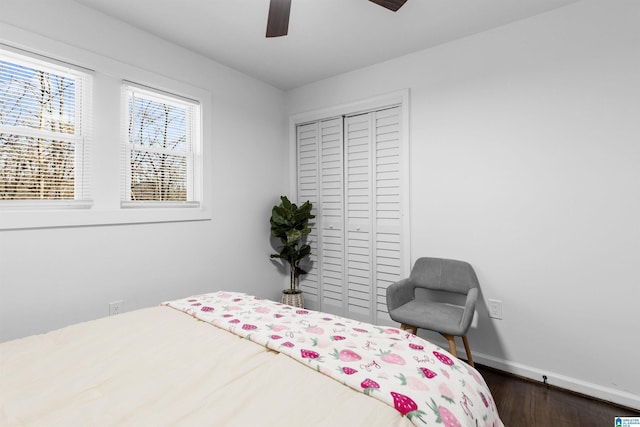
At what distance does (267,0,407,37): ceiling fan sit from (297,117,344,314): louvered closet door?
158cm

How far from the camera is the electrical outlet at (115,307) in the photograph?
230 centimetres

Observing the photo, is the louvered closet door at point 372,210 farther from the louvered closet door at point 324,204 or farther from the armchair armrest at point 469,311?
the armchair armrest at point 469,311

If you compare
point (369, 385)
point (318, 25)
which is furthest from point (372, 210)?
point (369, 385)

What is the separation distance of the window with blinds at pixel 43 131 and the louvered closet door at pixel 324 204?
2030mm

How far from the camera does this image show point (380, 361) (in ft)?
3.89

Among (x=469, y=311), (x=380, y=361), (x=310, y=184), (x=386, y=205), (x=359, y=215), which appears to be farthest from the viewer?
(x=310, y=184)

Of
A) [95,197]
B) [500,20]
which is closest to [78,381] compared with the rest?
[95,197]

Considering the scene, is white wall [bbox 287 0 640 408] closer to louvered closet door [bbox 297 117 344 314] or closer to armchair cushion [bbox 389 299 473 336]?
armchair cushion [bbox 389 299 473 336]

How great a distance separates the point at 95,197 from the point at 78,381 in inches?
60.2

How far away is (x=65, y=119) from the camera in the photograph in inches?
83.7

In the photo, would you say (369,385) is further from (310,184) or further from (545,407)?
(310,184)

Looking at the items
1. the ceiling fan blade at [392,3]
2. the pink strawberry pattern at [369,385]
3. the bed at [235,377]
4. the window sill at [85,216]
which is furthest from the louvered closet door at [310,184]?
the pink strawberry pattern at [369,385]

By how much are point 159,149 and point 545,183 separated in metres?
2.97

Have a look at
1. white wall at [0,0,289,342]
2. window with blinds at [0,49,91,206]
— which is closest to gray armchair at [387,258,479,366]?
white wall at [0,0,289,342]
